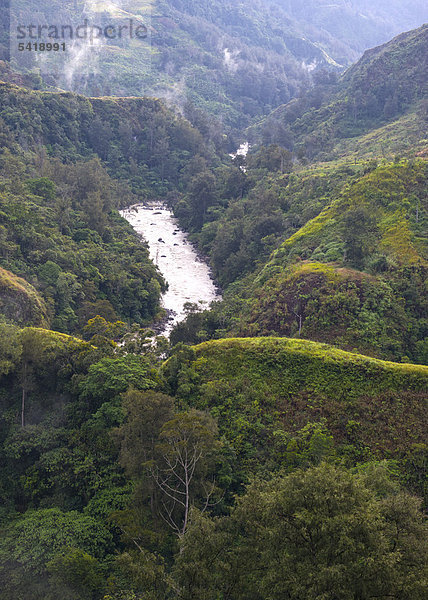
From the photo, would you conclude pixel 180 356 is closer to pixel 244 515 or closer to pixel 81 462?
pixel 81 462

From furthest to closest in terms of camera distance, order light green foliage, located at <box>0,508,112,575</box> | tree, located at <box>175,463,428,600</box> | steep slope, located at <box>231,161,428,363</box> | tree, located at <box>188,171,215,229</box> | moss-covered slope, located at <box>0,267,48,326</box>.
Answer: tree, located at <box>188,171,215,229</box>
moss-covered slope, located at <box>0,267,48,326</box>
steep slope, located at <box>231,161,428,363</box>
light green foliage, located at <box>0,508,112,575</box>
tree, located at <box>175,463,428,600</box>

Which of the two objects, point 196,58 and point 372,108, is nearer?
point 372,108

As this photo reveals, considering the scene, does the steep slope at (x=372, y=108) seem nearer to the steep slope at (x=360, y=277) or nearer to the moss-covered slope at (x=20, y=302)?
the steep slope at (x=360, y=277)

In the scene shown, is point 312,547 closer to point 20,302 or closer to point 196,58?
point 20,302

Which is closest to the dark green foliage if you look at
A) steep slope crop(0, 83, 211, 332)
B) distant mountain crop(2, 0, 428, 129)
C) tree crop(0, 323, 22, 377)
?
tree crop(0, 323, 22, 377)

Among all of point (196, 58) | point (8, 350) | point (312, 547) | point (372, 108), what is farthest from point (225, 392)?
point (196, 58)

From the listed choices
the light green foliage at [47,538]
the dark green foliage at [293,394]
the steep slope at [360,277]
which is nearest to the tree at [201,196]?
the steep slope at [360,277]

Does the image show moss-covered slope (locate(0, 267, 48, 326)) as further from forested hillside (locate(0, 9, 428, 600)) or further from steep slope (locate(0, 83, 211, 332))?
steep slope (locate(0, 83, 211, 332))
